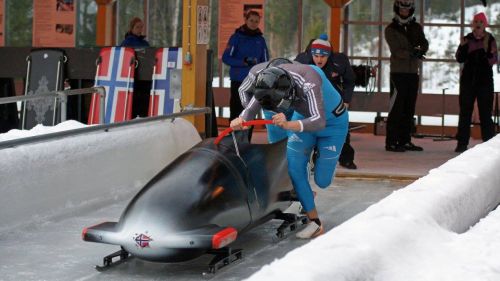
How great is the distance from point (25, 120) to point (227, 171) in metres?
6.17

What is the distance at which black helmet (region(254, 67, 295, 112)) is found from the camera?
6.15 metres

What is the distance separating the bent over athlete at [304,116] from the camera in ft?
20.3

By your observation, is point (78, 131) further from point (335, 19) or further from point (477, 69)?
point (335, 19)

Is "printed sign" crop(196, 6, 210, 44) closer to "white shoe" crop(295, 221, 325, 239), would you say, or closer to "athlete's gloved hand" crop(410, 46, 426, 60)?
"athlete's gloved hand" crop(410, 46, 426, 60)

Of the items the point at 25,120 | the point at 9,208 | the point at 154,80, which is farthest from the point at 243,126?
the point at 25,120

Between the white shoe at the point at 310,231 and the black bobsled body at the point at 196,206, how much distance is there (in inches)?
17.8

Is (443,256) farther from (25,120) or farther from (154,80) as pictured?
(25,120)

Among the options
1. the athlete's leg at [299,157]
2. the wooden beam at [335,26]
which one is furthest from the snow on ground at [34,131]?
the wooden beam at [335,26]

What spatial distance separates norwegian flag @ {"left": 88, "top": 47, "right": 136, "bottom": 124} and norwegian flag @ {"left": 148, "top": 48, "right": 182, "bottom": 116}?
280mm

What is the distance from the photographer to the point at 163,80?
36.6 ft

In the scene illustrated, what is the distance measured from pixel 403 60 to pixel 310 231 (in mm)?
5501

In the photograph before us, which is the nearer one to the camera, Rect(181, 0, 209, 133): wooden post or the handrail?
the handrail

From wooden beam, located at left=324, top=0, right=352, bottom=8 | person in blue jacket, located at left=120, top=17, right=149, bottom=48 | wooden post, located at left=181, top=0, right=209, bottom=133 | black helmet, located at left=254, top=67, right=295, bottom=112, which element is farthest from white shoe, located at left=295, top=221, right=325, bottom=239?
wooden beam, located at left=324, top=0, right=352, bottom=8

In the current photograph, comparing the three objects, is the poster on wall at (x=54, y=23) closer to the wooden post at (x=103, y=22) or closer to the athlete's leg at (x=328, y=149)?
the wooden post at (x=103, y=22)
